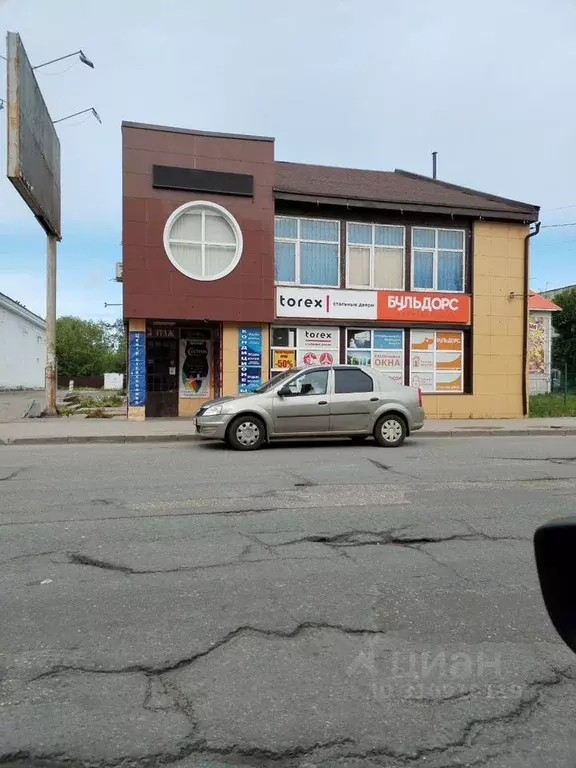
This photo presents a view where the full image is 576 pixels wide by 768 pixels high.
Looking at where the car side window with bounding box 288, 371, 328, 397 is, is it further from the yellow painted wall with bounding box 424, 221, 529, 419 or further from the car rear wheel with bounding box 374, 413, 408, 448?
the yellow painted wall with bounding box 424, 221, 529, 419

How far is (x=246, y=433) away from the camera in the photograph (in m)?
11.4

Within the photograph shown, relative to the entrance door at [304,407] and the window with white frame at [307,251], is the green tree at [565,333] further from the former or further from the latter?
the entrance door at [304,407]

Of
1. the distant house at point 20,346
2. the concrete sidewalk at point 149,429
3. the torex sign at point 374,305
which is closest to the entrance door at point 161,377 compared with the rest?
the concrete sidewalk at point 149,429

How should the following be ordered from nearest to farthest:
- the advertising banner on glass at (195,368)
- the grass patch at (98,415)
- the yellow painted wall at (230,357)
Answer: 1. the yellow painted wall at (230,357)
2. the grass patch at (98,415)
3. the advertising banner on glass at (195,368)

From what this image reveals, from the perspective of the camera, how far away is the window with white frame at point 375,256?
18156 millimetres

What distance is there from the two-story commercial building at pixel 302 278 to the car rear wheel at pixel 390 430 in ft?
19.1

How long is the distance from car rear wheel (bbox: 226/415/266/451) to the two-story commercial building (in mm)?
5686

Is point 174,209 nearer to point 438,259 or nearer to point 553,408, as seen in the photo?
point 438,259

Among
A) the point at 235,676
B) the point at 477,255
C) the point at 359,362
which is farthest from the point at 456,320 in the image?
the point at 235,676

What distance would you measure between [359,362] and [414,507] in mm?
11552

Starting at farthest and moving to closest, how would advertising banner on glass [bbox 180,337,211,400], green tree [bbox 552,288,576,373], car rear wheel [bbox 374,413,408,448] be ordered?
green tree [bbox 552,288,576,373], advertising banner on glass [bbox 180,337,211,400], car rear wheel [bbox 374,413,408,448]

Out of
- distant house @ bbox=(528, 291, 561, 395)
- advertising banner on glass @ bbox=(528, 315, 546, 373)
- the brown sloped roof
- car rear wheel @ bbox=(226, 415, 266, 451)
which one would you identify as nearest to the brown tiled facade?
the brown sloped roof

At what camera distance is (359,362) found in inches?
715

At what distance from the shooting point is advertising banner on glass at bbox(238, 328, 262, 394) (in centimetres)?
1711
